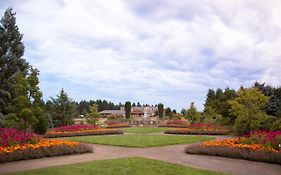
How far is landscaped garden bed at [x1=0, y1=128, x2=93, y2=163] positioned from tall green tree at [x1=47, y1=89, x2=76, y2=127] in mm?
16806

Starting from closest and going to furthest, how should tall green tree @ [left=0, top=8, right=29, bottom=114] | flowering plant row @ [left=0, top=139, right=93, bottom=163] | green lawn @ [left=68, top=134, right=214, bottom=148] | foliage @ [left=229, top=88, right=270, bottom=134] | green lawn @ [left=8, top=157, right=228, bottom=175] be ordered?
1. green lawn @ [left=8, top=157, right=228, bottom=175]
2. flowering plant row @ [left=0, top=139, right=93, bottom=163]
3. green lawn @ [left=68, top=134, right=214, bottom=148]
4. foliage @ [left=229, top=88, right=270, bottom=134]
5. tall green tree @ [left=0, top=8, right=29, bottom=114]

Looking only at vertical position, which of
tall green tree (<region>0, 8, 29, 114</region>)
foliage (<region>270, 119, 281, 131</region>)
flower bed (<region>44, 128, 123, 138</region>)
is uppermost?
tall green tree (<region>0, 8, 29, 114</region>)

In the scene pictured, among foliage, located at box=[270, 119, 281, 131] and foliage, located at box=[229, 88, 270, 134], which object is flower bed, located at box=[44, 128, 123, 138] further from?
foliage, located at box=[270, 119, 281, 131]

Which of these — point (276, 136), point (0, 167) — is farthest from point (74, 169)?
point (276, 136)

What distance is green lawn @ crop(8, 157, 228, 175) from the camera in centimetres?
836

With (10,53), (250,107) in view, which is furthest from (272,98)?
(10,53)

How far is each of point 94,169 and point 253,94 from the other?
1110 centimetres

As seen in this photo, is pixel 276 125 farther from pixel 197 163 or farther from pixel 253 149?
pixel 197 163

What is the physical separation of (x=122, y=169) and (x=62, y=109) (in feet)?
78.5

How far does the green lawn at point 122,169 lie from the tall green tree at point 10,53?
69.4 ft

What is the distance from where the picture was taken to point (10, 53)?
3002 cm

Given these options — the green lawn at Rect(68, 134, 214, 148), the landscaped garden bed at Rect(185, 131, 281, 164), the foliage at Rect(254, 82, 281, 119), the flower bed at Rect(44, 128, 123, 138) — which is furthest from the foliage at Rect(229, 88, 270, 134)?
the flower bed at Rect(44, 128, 123, 138)

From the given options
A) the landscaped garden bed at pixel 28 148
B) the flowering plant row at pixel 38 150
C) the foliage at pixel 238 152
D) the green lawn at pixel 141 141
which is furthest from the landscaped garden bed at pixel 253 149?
the landscaped garden bed at pixel 28 148

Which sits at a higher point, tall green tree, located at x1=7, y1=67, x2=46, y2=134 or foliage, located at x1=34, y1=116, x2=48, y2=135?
tall green tree, located at x1=7, y1=67, x2=46, y2=134
